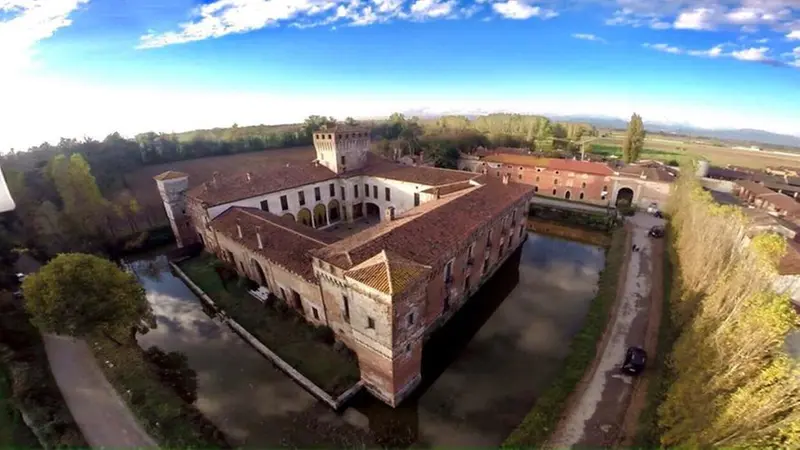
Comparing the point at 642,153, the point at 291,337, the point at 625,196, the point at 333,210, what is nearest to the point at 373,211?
the point at 333,210

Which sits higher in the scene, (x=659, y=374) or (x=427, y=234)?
(x=427, y=234)

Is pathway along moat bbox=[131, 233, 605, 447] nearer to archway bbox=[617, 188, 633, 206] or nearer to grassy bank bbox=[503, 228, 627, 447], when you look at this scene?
grassy bank bbox=[503, 228, 627, 447]

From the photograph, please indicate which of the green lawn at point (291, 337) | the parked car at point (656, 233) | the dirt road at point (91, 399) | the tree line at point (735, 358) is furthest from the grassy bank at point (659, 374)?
the dirt road at point (91, 399)

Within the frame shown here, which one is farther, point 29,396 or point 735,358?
point 29,396

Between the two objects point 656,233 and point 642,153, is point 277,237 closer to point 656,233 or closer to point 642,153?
point 656,233

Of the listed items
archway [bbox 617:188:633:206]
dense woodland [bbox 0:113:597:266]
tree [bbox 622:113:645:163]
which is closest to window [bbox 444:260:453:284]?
dense woodland [bbox 0:113:597:266]

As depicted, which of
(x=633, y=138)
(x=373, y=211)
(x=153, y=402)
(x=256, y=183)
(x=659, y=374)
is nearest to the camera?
(x=153, y=402)

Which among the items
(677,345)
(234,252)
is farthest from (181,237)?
(677,345)

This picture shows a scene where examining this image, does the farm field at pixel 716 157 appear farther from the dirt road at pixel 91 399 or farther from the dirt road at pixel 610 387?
the dirt road at pixel 91 399
